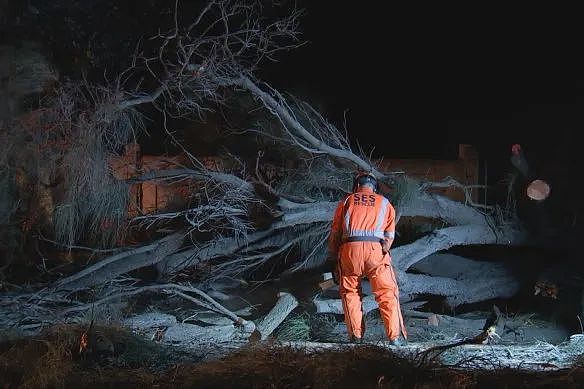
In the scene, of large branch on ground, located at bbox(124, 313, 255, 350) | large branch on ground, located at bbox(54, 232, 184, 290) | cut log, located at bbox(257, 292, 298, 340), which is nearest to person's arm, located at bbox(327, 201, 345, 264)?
cut log, located at bbox(257, 292, 298, 340)

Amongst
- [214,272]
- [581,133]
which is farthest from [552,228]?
[214,272]

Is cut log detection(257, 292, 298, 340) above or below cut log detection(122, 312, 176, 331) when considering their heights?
above

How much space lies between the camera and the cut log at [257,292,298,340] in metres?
6.18

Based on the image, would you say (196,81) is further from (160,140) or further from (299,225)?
(160,140)

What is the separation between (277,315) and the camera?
6.33 meters

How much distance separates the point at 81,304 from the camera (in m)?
6.41

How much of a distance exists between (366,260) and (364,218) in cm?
34

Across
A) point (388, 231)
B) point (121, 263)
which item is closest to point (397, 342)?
point (388, 231)

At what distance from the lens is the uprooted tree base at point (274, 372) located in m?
3.65

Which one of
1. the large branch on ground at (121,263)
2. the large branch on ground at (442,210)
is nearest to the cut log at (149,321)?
the large branch on ground at (121,263)

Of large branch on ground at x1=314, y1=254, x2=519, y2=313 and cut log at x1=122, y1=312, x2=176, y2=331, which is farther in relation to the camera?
large branch on ground at x1=314, y1=254, x2=519, y2=313

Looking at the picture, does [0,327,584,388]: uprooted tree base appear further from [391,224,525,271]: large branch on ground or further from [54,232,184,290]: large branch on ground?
[391,224,525,271]: large branch on ground

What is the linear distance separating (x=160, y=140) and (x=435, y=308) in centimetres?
553

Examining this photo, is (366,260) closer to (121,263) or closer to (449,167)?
(121,263)
